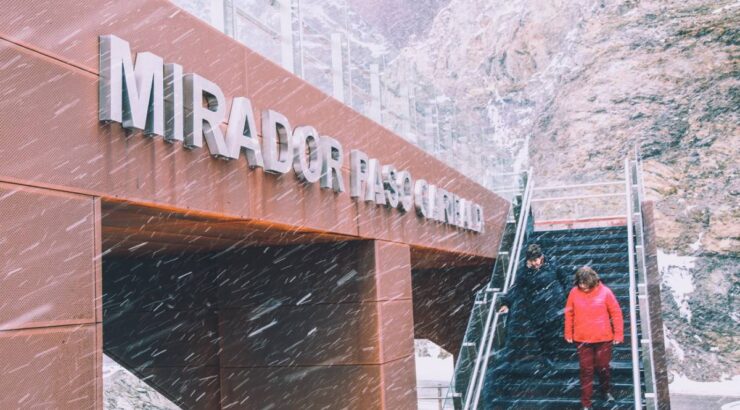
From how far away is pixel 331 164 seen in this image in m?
7.98

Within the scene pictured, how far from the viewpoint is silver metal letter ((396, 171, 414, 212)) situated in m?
9.94

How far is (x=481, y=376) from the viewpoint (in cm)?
1012

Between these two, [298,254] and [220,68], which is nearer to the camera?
[220,68]

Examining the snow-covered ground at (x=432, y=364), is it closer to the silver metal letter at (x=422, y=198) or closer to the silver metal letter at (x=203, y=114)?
the silver metal letter at (x=422, y=198)

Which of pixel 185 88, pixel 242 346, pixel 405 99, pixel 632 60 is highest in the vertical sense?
pixel 632 60

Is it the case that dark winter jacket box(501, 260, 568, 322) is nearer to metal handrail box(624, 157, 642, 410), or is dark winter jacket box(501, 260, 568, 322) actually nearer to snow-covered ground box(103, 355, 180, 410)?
metal handrail box(624, 157, 642, 410)

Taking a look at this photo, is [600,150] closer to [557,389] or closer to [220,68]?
[557,389]

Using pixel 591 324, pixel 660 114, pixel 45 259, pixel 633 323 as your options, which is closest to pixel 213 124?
pixel 45 259

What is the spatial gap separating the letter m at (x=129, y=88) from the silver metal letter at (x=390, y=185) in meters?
4.40

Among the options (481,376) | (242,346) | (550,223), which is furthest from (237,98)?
(550,223)

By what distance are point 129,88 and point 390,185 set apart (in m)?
4.89

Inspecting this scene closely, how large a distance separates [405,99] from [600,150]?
34067 mm

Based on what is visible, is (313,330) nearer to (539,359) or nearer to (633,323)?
(539,359)

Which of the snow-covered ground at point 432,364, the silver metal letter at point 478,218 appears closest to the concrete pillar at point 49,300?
the silver metal letter at point 478,218
